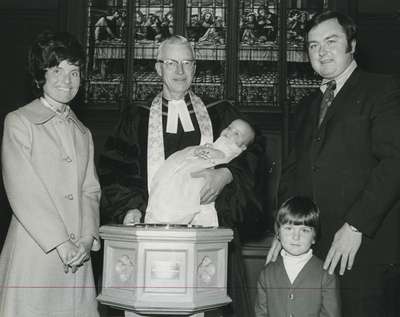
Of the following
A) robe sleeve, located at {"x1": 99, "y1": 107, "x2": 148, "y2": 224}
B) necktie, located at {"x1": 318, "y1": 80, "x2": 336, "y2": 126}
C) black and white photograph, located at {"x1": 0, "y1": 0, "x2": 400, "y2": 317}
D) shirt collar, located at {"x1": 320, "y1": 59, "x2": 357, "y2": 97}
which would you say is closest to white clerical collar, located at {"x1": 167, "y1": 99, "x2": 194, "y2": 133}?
black and white photograph, located at {"x1": 0, "y1": 0, "x2": 400, "y2": 317}

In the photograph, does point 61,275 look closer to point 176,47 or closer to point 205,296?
point 205,296

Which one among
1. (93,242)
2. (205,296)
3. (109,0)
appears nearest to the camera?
(205,296)

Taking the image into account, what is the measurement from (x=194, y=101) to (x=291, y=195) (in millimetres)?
808

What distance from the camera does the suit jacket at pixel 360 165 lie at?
10.7ft

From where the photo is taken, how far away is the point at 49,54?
11.8 ft

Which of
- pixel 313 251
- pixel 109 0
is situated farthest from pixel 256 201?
pixel 109 0

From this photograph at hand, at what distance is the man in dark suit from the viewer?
3.28m

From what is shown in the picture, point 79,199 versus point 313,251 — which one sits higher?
point 79,199

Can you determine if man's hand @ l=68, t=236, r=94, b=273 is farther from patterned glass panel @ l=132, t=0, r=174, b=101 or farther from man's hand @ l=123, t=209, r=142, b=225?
patterned glass panel @ l=132, t=0, r=174, b=101

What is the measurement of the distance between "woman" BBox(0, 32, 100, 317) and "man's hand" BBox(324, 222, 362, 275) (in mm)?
1220

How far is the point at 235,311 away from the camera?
381 centimetres

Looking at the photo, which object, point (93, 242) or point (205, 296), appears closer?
point (205, 296)

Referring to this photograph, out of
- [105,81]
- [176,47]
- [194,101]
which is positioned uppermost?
[105,81]

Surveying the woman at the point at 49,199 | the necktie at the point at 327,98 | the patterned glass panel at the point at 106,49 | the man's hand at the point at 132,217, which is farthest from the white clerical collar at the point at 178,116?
the patterned glass panel at the point at 106,49
